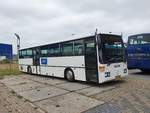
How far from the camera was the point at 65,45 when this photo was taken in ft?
38.2

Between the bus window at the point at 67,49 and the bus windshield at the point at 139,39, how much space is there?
6.10 meters

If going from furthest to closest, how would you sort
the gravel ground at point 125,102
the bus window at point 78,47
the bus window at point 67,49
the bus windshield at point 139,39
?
the bus windshield at point 139,39 → the bus window at point 67,49 → the bus window at point 78,47 → the gravel ground at point 125,102

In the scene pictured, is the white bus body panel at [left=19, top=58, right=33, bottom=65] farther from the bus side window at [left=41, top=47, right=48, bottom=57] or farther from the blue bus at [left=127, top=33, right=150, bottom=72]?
the blue bus at [left=127, top=33, right=150, bottom=72]

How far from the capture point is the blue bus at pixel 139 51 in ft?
44.5

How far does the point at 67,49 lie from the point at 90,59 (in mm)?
2385

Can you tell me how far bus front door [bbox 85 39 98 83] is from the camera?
9.16 m

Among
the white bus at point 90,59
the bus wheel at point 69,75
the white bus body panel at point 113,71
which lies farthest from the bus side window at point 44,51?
the white bus body panel at point 113,71

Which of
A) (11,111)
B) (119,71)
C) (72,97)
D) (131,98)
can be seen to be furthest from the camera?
(119,71)

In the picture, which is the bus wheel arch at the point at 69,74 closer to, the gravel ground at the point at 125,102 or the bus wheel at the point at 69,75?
the bus wheel at the point at 69,75

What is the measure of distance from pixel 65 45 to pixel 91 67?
296 centimetres

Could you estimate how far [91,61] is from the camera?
938 centimetres

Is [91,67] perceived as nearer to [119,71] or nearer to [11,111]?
[119,71]

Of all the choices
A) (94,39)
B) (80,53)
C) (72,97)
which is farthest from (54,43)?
(72,97)

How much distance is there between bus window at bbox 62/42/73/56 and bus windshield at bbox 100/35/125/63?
2495 mm
